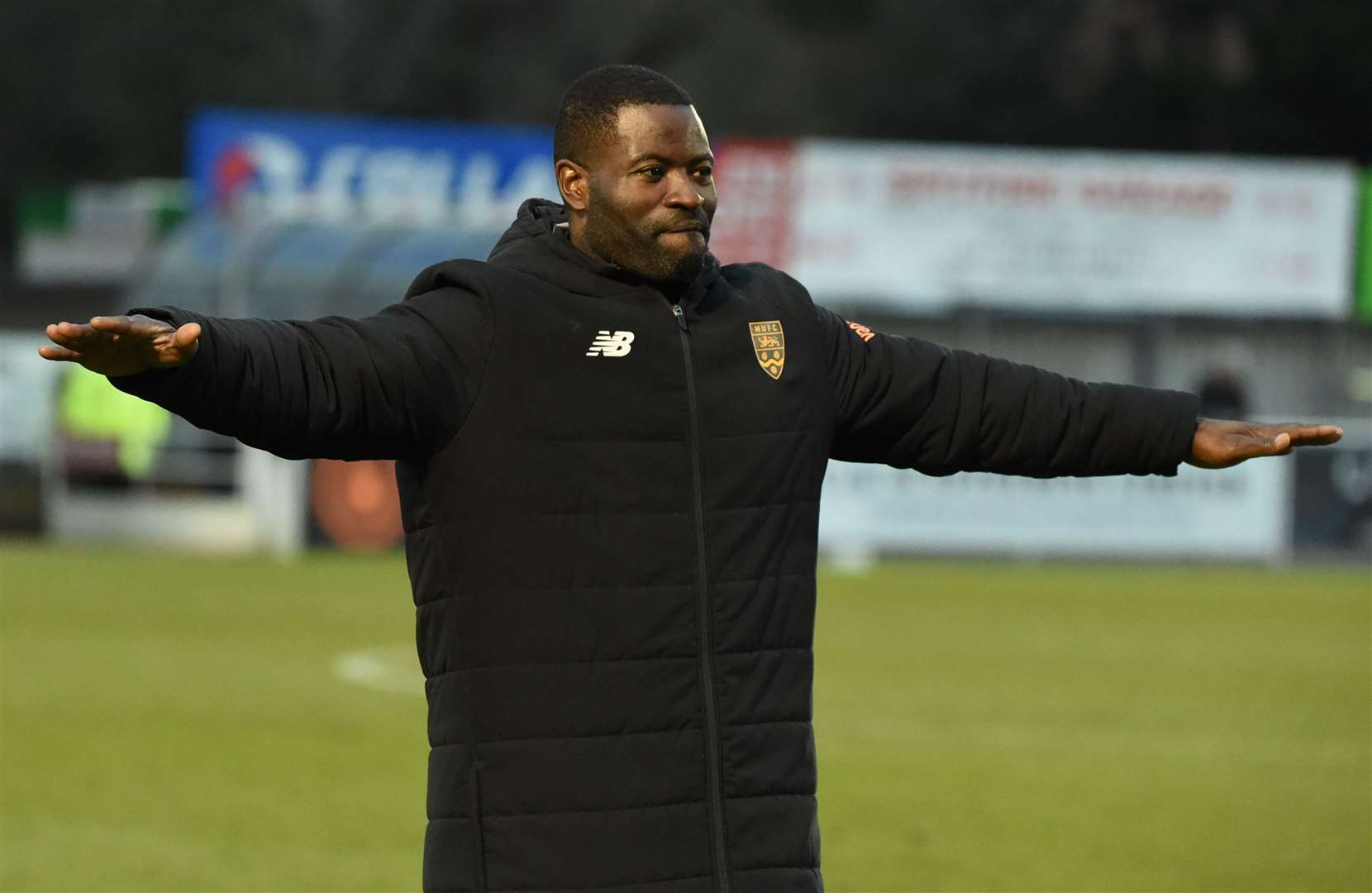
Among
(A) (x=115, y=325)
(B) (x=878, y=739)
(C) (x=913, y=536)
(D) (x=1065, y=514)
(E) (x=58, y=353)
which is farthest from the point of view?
(C) (x=913, y=536)

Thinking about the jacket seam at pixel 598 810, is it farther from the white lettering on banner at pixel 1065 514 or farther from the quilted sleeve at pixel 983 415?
the white lettering on banner at pixel 1065 514

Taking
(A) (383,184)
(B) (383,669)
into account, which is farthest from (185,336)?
(A) (383,184)

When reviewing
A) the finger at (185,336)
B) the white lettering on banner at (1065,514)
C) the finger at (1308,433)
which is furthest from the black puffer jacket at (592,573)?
the white lettering on banner at (1065,514)

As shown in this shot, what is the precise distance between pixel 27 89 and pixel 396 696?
4939 centimetres

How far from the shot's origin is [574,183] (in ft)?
14.4

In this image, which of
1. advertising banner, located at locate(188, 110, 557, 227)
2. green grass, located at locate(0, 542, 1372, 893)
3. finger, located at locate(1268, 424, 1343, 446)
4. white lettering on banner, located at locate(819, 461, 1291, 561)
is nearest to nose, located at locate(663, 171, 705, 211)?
finger, located at locate(1268, 424, 1343, 446)

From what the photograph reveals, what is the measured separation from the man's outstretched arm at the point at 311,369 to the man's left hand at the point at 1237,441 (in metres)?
1.44

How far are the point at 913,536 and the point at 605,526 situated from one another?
2020 centimetres

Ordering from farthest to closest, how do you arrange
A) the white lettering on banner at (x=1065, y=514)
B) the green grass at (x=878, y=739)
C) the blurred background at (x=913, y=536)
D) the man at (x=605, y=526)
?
the white lettering on banner at (x=1065, y=514) → the blurred background at (x=913, y=536) → the green grass at (x=878, y=739) → the man at (x=605, y=526)

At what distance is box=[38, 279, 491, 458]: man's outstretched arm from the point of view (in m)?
3.81

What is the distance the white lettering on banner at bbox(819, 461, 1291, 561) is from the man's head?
19544 millimetres

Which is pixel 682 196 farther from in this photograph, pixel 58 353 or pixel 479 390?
pixel 58 353

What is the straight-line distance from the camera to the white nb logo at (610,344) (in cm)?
426

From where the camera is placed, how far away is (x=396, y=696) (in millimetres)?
13727
